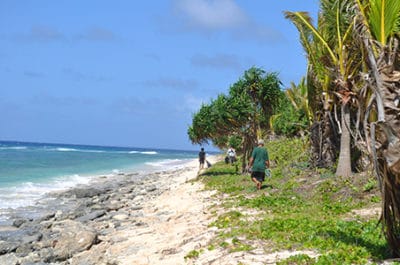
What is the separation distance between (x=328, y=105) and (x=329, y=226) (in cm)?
927

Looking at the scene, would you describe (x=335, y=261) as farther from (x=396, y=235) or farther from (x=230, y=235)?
(x=230, y=235)

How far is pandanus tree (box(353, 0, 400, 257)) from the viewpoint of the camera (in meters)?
5.74

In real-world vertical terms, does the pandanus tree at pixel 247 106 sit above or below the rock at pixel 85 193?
above

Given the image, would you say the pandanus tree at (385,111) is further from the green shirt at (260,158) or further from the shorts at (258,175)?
the shorts at (258,175)

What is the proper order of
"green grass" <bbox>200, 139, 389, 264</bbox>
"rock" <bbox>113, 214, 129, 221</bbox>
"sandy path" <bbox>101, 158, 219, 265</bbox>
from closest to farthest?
"green grass" <bbox>200, 139, 389, 264</bbox>, "sandy path" <bbox>101, 158, 219, 265</bbox>, "rock" <bbox>113, 214, 129, 221</bbox>

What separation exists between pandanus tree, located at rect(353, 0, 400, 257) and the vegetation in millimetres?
12

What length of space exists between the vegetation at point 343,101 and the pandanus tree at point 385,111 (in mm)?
12

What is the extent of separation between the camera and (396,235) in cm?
638

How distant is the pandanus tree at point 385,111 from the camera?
18.8 ft

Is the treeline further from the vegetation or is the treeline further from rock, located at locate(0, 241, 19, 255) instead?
rock, located at locate(0, 241, 19, 255)

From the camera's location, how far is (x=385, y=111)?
581 centimetres

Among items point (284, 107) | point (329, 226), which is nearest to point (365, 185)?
point (329, 226)

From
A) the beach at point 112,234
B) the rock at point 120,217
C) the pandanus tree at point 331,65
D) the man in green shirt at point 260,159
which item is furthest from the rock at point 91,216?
the pandanus tree at point 331,65

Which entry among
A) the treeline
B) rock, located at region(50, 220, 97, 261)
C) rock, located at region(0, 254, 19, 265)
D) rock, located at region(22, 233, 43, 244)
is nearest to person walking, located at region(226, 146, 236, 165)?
the treeline
